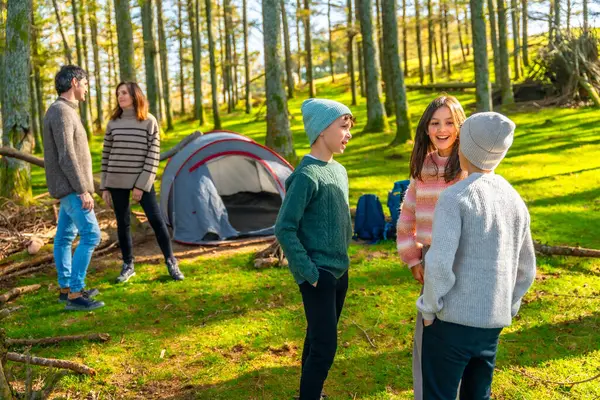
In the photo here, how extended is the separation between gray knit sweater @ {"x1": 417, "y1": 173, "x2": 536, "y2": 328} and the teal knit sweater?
2.47ft

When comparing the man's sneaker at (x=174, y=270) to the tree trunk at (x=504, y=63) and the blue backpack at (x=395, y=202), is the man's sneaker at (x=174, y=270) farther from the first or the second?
the tree trunk at (x=504, y=63)

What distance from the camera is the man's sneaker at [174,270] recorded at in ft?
20.4

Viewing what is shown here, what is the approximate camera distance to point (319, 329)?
302 cm

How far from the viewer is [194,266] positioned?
22.5ft

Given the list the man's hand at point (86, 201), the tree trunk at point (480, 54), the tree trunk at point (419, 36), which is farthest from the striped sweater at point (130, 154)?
the tree trunk at point (419, 36)

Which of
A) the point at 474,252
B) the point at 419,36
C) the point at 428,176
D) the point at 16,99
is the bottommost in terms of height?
the point at 474,252

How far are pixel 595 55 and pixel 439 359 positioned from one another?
19.2 meters

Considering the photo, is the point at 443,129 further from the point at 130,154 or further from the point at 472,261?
the point at 130,154

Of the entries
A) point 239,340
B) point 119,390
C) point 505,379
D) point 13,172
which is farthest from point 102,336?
point 13,172

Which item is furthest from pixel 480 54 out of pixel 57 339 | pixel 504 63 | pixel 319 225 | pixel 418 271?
pixel 57 339

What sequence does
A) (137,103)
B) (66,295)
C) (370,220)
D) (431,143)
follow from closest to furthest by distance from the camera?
1. (431,143)
2. (66,295)
3. (137,103)
4. (370,220)

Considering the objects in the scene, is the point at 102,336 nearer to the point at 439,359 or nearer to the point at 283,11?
the point at 439,359

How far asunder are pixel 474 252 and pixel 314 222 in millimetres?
988

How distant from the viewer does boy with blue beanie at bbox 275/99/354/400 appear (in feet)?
9.70
